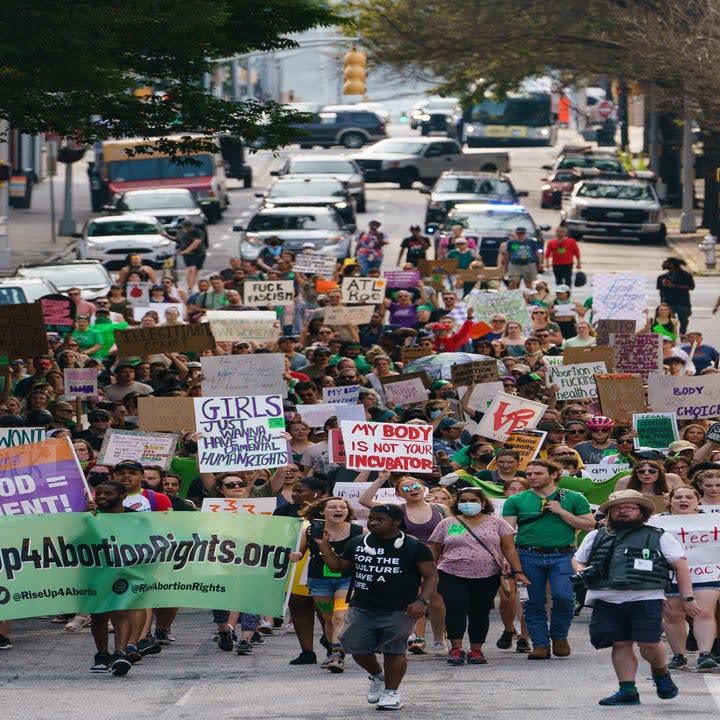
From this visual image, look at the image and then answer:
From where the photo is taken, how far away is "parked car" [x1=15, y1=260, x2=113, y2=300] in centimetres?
2998

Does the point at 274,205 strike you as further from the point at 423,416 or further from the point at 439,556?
the point at 439,556

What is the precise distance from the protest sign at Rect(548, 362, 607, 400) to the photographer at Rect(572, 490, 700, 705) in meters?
7.82

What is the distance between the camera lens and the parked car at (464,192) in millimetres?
42312

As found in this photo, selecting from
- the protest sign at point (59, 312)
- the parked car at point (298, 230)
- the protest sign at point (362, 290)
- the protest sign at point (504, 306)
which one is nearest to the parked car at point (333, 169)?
the parked car at point (298, 230)

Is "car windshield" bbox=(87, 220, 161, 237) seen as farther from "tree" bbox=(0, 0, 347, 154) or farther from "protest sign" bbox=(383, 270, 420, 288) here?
"tree" bbox=(0, 0, 347, 154)

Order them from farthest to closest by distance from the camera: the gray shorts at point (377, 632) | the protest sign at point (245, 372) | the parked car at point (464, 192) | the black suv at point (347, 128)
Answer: the black suv at point (347, 128) < the parked car at point (464, 192) < the protest sign at point (245, 372) < the gray shorts at point (377, 632)

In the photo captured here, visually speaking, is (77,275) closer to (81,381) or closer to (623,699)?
(81,381)

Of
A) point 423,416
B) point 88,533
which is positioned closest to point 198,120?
point 423,416

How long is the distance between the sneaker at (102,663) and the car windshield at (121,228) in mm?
24304

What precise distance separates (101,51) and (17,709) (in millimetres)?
7252

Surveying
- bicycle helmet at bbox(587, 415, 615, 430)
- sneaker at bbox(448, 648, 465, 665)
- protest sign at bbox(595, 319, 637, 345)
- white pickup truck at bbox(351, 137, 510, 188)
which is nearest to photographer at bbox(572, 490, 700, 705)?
sneaker at bbox(448, 648, 465, 665)

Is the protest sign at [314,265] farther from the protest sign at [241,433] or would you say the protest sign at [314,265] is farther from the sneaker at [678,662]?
the sneaker at [678,662]

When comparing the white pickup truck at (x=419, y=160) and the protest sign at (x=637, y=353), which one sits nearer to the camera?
the protest sign at (x=637, y=353)

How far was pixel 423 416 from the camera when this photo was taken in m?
17.1
